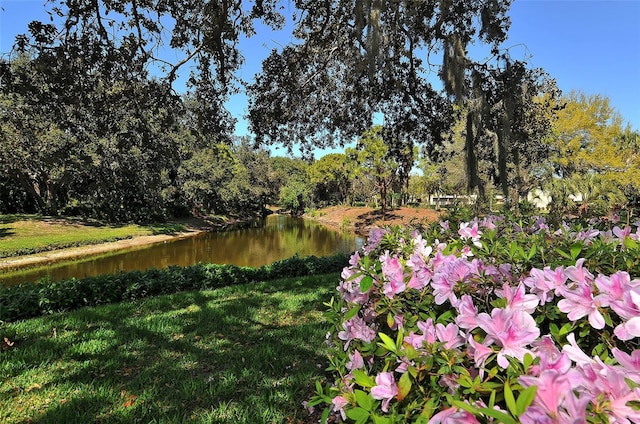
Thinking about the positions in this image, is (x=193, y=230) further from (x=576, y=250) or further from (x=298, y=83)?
(x=576, y=250)

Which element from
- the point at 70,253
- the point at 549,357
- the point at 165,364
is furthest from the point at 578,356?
the point at 70,253

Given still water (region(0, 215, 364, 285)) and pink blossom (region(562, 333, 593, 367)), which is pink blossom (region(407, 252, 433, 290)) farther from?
still water (region(0, 215, 364, 285))

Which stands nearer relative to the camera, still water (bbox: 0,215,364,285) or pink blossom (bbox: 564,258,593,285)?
pink blossom (bbox: 564,258,593,285)

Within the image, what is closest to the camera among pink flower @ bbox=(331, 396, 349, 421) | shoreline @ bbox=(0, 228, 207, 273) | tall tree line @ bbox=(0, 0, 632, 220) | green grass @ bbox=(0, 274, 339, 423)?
pink flower @ bbox=(331, 396, 349, 421)

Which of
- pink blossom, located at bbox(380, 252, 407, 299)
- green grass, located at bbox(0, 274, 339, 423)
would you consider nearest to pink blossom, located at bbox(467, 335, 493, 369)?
pink blossom, located at bbox(380, 252, 407, 299)

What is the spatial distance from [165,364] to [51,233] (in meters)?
20.3

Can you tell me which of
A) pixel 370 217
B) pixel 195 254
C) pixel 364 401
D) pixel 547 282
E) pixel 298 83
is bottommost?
pixel 195 254

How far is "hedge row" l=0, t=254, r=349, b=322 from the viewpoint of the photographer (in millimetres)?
5227

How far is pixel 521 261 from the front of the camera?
1.20 metres

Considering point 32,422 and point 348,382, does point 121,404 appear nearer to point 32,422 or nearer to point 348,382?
point 32,422

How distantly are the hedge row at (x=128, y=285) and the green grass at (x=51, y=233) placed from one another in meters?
10.9

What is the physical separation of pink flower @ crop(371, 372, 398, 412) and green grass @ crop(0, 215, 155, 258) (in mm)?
17397

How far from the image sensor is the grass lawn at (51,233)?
14852 millimetres

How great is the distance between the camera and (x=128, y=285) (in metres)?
6.19
